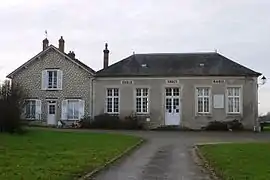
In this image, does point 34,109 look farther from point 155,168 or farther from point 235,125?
point 155,168

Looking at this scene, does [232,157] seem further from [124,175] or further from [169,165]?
[124,175]

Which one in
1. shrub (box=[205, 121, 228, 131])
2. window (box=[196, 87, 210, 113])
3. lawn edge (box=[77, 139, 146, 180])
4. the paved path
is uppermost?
window (box=[196, 87, 210, 113])

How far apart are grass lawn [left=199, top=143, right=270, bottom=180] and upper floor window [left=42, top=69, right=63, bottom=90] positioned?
25.9 meters

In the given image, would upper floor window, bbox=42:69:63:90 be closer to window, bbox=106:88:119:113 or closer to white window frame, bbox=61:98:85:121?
white window frame, bbox=61:98:85:121

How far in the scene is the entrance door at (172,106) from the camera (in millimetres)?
41188

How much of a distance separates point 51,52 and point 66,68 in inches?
75.4

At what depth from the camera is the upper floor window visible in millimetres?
43562

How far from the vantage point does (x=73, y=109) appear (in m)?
43.4

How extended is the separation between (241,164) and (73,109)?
29.5 m

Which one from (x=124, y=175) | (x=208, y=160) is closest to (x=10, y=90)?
(x=208, y=160)

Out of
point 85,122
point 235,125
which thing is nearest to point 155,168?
point 235,125

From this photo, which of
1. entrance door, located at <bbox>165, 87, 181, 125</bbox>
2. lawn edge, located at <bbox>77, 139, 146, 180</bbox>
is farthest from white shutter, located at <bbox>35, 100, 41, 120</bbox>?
lawn edge, located at <bbox>77, 139, 146, 180</bbox>

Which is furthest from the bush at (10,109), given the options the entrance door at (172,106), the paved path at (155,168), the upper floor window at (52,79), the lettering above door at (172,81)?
the lettering above door at (172,81)

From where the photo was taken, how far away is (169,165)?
15656mm
